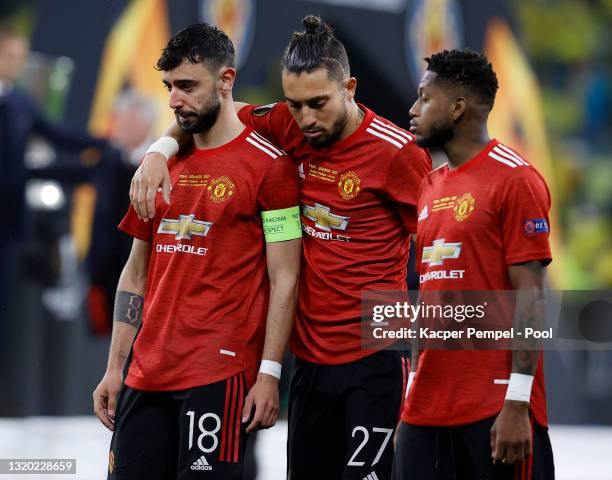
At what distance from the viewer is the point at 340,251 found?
179 inches

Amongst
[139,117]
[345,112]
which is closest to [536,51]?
[139,117]

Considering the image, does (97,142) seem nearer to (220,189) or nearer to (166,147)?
(166,147)

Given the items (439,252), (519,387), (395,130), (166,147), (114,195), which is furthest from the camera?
(114,195)

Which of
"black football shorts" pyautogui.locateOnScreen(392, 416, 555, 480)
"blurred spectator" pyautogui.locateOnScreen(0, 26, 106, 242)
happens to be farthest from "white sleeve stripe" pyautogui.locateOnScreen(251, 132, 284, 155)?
"blurred spectator" pyautogui.locateOnScreen(0, 26, 106, 242)

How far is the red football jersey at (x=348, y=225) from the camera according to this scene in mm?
4531

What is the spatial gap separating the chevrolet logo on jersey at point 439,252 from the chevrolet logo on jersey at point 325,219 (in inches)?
16.5

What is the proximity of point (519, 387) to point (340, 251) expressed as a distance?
37.9 inches

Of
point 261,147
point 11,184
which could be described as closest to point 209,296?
point 261,147

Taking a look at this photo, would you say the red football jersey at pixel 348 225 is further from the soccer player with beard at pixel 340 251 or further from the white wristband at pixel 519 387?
the white wristband at pixel 519 387

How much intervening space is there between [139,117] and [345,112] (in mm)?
5187

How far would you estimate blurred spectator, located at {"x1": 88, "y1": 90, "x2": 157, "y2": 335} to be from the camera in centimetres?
851

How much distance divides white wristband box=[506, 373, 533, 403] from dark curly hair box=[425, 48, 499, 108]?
1038 mm

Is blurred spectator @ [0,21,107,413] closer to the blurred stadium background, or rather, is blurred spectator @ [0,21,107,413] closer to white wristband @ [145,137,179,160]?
the blurred stadium background

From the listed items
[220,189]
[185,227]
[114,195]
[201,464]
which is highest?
[114,195]
